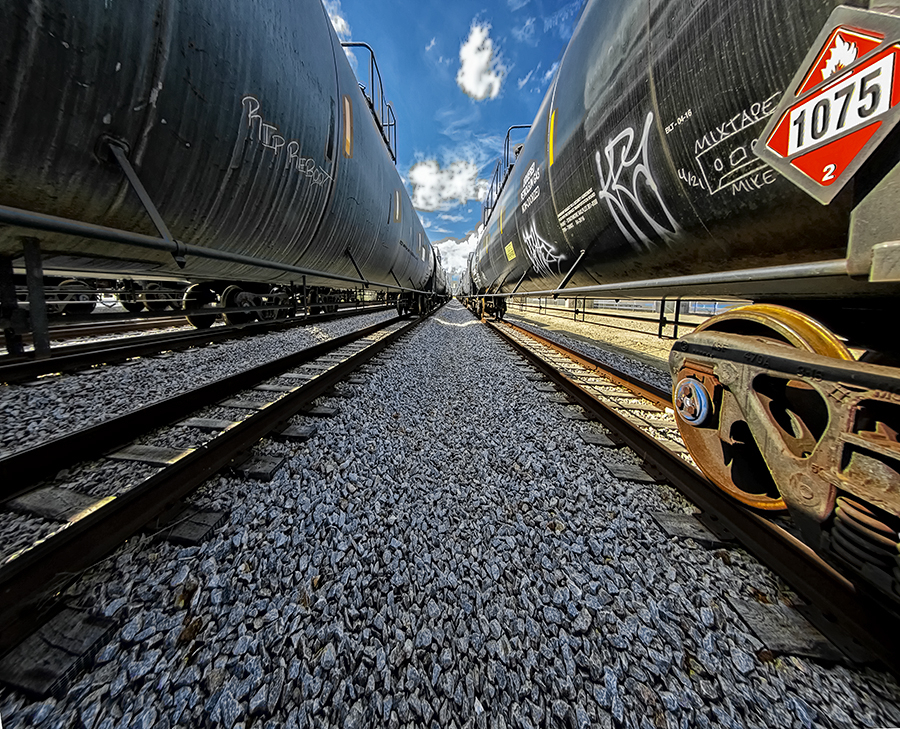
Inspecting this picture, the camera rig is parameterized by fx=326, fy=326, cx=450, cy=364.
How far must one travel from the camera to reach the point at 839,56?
3.55 feet

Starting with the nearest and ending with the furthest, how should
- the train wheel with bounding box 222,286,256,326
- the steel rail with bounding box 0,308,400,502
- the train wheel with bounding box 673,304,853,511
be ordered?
1. the train wheel with bounding box 673,304,853,511
2. the steel rail with bounding box 0,308,400,502
3. the train wheel with bounding box 222,286,256,326

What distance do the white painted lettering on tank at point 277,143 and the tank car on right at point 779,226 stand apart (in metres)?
2.68

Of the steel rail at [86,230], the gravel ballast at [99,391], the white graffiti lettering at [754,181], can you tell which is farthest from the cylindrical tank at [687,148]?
the gravel ballast at [99,391]

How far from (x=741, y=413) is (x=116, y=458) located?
311 centimetres

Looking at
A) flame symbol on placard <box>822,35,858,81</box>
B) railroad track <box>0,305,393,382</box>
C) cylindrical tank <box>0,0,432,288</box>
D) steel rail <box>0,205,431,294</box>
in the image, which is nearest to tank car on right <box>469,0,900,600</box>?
flame symbol on placard <box>822,35,858,81</box>

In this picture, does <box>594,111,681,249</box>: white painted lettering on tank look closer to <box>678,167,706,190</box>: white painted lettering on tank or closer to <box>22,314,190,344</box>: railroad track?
<box>678,167,706,190</box>: white painted lettering on tank

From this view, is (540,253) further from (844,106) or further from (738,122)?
(844,106)

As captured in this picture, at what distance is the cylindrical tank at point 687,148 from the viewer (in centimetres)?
135

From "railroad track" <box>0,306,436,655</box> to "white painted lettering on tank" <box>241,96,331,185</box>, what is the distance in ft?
6.56

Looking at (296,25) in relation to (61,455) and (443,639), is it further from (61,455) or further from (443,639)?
(443,639)

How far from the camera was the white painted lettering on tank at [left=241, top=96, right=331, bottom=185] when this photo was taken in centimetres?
247

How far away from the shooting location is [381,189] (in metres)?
5.95

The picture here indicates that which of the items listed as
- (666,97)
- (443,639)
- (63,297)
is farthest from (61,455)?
(63,297)

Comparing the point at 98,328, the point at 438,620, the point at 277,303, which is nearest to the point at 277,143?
the point at 438,620
